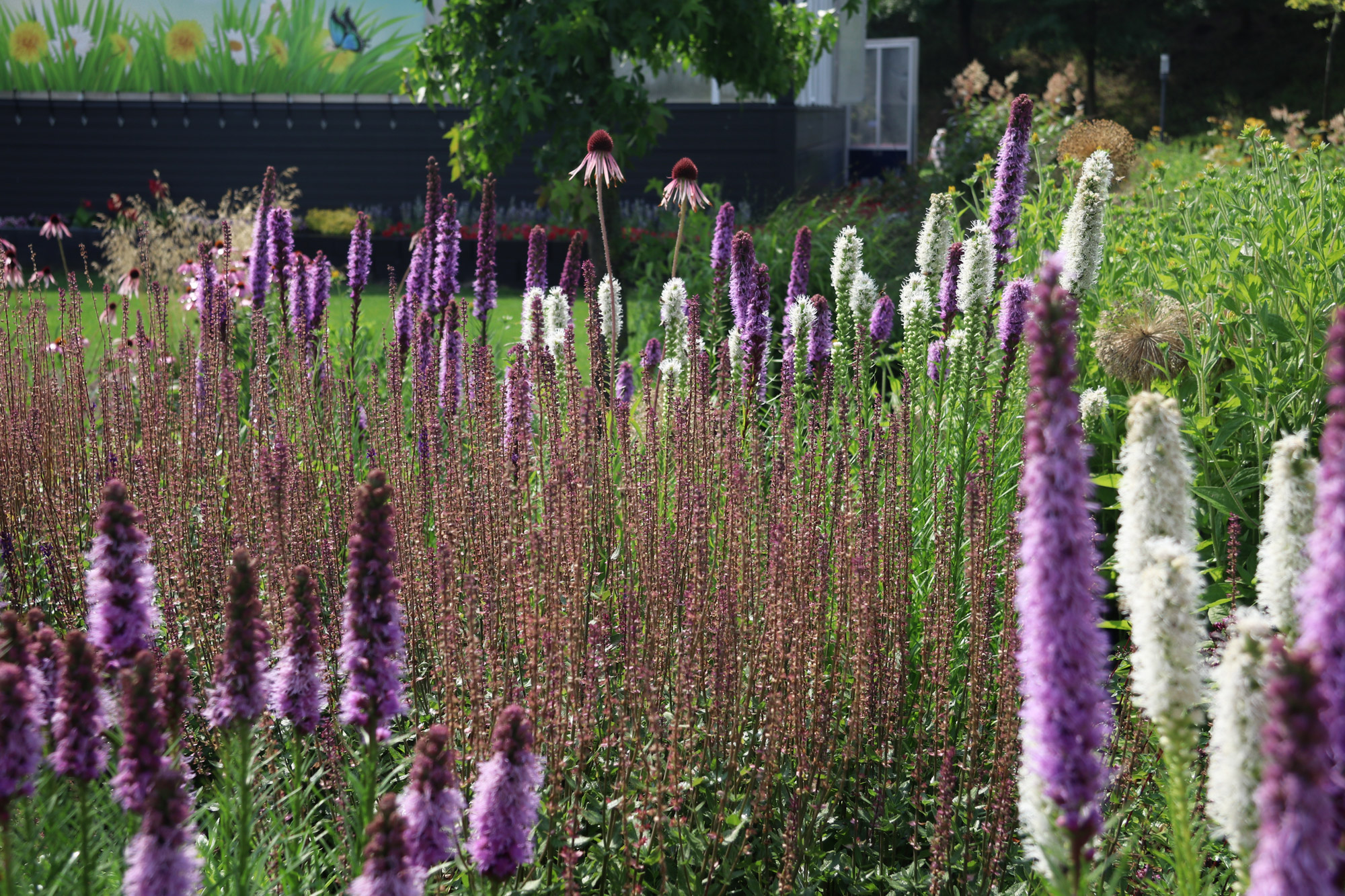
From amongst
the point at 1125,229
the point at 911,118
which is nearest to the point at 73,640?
the point at 1125,229

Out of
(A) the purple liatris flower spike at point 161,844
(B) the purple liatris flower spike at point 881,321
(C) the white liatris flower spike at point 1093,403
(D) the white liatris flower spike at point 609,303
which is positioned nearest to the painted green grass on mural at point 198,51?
(D) the white liatris flower spike at point 609,303

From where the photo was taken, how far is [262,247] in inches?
248

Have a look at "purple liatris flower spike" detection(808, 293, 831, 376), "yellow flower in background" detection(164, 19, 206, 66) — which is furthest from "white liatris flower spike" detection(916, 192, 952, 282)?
"yellow flower in background" detection(164, 19, 206, 66)

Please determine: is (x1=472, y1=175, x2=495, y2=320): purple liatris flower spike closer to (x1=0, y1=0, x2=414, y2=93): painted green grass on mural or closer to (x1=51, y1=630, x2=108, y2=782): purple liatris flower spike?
(x1=51, y1=630, x2=108, y2=782): purple liatris flower spike

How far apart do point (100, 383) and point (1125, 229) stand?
5891 mm

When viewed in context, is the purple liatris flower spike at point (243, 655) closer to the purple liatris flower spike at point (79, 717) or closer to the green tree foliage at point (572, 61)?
the purple liatris flower spike at point (79, 717)

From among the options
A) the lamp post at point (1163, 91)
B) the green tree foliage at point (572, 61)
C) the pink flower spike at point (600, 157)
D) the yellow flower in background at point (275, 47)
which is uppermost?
the lamp post at point (1163, 91)

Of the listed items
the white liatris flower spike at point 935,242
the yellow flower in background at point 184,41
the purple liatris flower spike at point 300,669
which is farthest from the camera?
the yellow flower in background at point 184,41

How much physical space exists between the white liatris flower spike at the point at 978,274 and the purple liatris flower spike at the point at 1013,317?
0.69ft

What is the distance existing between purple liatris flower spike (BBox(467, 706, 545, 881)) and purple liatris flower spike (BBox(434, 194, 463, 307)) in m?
4.36

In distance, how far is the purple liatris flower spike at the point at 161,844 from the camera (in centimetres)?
144

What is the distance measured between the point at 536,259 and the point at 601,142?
77 cm

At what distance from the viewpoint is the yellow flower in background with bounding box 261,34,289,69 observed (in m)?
17.2

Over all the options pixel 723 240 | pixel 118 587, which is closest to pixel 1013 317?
pixel 723 240
